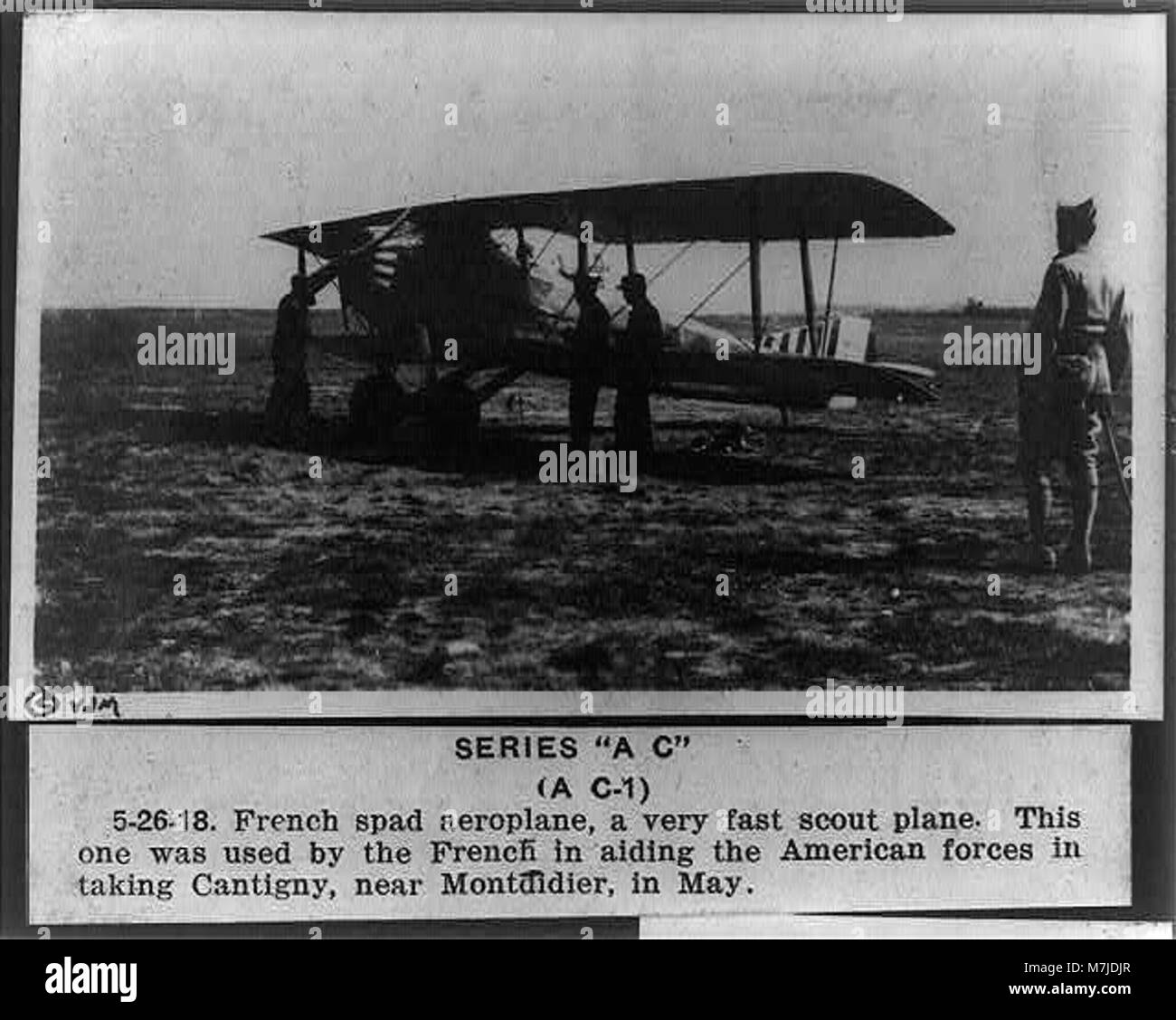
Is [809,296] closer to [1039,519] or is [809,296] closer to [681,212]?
[681,212]

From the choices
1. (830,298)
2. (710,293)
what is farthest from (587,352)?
(830,298)

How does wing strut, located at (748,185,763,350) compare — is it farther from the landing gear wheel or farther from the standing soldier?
the landing gear wheel

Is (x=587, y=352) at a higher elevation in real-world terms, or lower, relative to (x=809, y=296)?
lower

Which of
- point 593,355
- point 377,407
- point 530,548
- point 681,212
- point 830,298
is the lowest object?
point 530,548

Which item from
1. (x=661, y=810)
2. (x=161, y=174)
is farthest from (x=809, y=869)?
(x=161, y=174)

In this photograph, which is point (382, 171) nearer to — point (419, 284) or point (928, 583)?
point (419, 284)

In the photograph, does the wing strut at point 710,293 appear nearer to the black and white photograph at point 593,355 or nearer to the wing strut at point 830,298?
the black and white photograph at point 593,355
